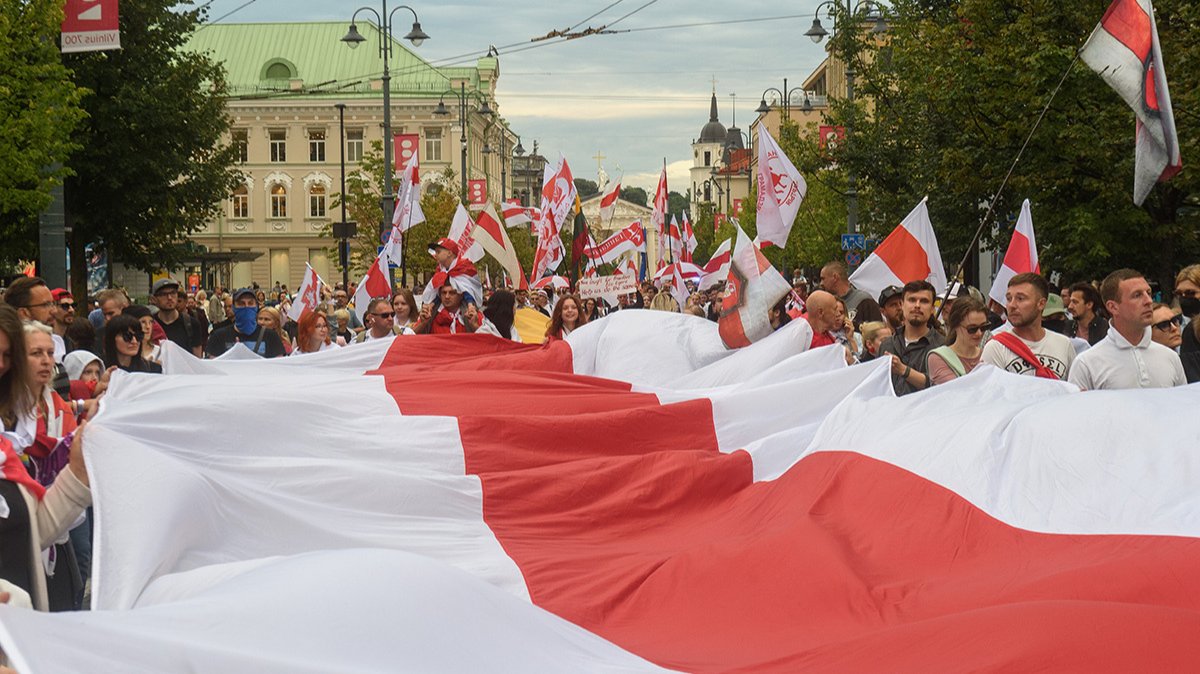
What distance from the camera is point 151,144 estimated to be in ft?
113

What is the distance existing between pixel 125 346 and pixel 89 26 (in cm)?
1000

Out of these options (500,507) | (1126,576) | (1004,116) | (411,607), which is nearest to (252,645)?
(411,607)

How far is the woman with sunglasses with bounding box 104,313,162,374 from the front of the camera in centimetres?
994

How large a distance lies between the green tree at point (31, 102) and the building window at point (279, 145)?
73435mm

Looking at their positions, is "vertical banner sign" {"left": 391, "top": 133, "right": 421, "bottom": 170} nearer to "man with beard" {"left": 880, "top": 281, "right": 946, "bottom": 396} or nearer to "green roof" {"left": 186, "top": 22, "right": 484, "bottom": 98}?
"man with beard" {"left": 880, "top": 281, "right": 946, "bottom": 396}

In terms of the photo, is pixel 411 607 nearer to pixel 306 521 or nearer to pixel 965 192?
pixel 306 521

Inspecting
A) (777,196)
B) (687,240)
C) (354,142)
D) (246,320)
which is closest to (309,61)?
(354,142)

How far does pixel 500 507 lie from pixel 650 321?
3437mm

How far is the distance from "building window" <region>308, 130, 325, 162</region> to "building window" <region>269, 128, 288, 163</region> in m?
1.53

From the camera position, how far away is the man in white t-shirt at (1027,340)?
7.63 meters

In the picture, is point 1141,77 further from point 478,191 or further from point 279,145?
point 279,145

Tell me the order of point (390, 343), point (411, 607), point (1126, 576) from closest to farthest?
point (411, 607) → point (1126, 576) → point (390, 343)

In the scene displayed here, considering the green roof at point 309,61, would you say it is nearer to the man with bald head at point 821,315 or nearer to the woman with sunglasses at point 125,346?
the woman with sunglasses at point 125,346

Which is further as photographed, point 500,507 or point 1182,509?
point 500,507
